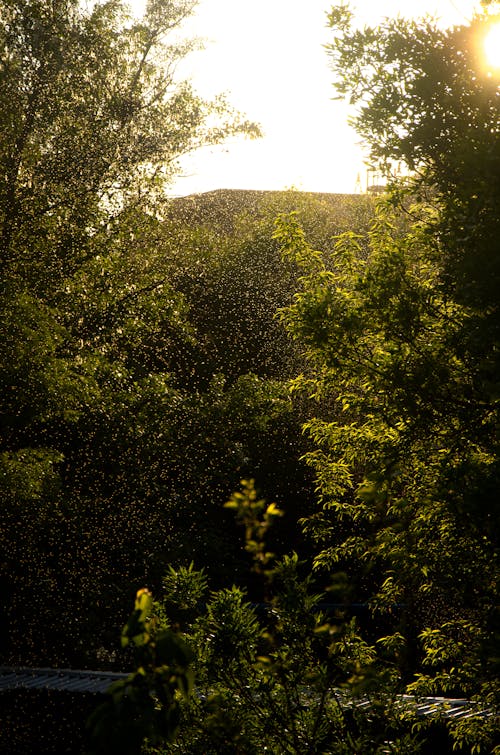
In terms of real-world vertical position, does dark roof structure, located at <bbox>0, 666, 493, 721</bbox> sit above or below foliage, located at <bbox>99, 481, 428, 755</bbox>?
below

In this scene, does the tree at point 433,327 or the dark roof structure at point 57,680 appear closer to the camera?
the tree at point 433,327

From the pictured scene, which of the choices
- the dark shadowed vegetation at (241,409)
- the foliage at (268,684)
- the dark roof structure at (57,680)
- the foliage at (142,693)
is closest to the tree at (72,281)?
the dark shadowed vegetation at (241,409)

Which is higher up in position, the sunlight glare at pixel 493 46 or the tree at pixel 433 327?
the sunlight glare at pixel 493 46

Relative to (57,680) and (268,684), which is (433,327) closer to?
(268,684)

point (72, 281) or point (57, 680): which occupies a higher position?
point (72, 281)

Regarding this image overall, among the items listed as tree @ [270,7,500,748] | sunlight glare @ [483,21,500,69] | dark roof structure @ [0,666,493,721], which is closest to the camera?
tree @ [270,7,500,748]

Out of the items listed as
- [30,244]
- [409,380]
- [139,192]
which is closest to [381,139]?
[409,380]

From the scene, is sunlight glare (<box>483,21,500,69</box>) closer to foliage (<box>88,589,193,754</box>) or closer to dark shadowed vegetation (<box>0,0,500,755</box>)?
dark shadowed vegetation (<box>0,0,500,755</box>)

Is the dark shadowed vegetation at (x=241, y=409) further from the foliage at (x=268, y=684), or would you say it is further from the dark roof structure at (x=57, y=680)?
the dark roof structure at (x=57, y=680)

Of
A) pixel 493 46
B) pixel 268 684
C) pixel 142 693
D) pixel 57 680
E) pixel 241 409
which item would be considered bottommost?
pixel 57 680

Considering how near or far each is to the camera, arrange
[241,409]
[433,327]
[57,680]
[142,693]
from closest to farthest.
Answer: [142,693] → [433,327] → [57,680] → [241,409]

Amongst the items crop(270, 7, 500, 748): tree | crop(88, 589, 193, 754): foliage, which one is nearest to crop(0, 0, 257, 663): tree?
crop(270, 7, 500, 748): tree

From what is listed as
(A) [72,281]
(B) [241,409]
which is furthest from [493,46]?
(B) [241,409]

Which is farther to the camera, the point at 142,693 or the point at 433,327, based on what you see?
the point at 433,327
